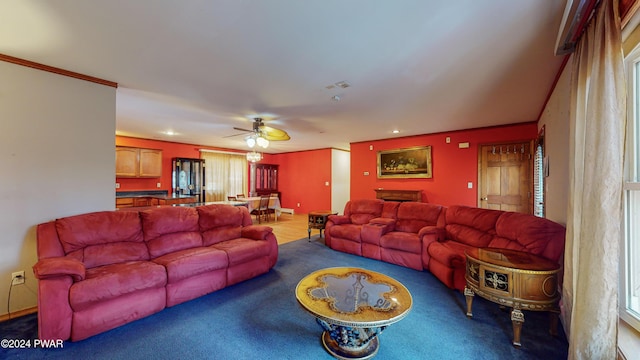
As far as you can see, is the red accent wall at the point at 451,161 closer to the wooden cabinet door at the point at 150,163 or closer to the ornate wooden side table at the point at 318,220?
the ornate wooden side table at the point at 318,220

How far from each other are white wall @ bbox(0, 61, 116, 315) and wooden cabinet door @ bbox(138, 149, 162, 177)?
4.07 m

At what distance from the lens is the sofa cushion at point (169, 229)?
2.89 m

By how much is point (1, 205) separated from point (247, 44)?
9.43 ft

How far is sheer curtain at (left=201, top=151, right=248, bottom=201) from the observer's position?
7911 millimetres

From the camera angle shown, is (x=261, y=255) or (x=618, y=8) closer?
(x=618, y=8)

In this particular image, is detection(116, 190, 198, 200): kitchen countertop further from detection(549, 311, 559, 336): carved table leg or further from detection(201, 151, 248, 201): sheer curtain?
detection(549, 311, 559, 336): carved table leg

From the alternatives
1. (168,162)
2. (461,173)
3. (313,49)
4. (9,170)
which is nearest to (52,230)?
(9,170)

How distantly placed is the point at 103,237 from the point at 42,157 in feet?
3.46

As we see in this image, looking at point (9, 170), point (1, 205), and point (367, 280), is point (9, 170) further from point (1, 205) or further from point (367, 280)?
point (367, 280)

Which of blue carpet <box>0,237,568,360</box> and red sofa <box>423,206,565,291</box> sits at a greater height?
red sofa <box>423,206,565,291</box>

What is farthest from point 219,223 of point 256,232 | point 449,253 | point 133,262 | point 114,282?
point 449,253

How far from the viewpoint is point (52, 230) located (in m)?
2.32

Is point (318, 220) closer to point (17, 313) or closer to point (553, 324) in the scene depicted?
point (553, 324)

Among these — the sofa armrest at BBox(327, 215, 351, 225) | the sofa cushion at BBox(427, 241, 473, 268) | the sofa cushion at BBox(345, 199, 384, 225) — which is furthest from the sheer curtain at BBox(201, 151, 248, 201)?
the sofa cushion at BBox(427, 241, 473, 268)
